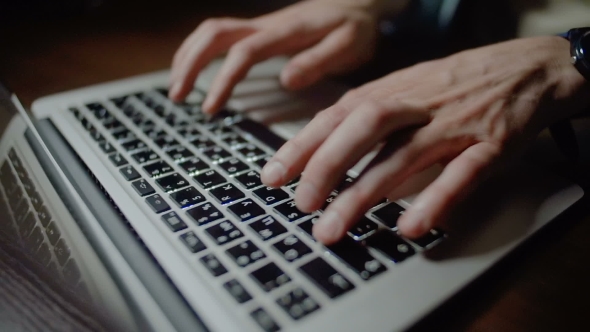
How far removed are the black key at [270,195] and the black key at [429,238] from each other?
4.3 inches

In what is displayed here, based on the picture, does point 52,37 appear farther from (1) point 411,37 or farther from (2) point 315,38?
(1) point 411,37

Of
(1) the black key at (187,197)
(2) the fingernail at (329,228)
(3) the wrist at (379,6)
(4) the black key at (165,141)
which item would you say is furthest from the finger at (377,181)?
(3) the wrist at (379,6)

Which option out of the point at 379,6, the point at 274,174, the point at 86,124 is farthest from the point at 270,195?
the point at 379,6

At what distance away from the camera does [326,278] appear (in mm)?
279

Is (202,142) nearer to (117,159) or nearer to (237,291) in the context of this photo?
(117,159)

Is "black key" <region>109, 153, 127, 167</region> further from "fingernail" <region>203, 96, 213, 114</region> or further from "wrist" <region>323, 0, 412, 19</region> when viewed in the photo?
"wrist" <region>323, 0, 412, 19</region>

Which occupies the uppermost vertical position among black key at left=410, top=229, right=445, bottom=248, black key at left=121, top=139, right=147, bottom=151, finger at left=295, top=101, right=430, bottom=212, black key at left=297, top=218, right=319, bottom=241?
black key at left=121, top=139, right=147, bottom=151

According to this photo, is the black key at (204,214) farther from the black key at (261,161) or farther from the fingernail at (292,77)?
the fingernail at (292,77)

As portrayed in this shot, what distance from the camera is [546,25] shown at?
2.13ft

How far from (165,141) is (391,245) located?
10.2 inches

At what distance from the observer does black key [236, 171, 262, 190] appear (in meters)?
0.38

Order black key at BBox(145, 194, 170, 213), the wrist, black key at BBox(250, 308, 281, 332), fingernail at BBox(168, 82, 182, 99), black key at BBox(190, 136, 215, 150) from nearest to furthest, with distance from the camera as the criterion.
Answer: black key at BBox(250, 308, 281, 332) < black key at BBox(145, 194, 170, 213) < black key at BBox(190, 136, 215, 150) < fingernail at BBox(168, 82, 182, 99) < the wrist

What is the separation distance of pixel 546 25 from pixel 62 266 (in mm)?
667

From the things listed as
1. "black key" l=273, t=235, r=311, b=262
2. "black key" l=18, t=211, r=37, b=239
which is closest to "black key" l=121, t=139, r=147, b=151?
"black key" l=18, t=211, r=37, b=239
